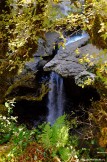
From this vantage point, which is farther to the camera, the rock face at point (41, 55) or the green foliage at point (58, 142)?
the rock face at point (41, 55)

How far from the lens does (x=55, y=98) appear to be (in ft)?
33.1

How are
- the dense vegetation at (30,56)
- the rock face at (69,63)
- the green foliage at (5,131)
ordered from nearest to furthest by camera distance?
the dense vegetation at (30,56) → the green foliage at (5,131) → the rock face at (69,63)

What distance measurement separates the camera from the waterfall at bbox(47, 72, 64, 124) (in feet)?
32.4

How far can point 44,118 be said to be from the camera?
34.0ft

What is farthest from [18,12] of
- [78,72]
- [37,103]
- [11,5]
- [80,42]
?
[37,103]

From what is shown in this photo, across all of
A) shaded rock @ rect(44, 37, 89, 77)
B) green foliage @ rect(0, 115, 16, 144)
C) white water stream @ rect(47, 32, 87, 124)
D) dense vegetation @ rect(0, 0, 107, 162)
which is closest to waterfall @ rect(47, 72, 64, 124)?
white water stream @ rect(47, 32, 87, 124)

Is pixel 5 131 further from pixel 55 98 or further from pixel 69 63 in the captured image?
pixel 55 98

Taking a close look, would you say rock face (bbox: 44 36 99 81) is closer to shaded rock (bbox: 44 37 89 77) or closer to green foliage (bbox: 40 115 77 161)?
shaded rock (bbox: 44 37 89 77)

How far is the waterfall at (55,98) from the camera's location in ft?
32.4

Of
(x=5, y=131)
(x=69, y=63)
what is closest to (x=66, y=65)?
(x=69, y=63)

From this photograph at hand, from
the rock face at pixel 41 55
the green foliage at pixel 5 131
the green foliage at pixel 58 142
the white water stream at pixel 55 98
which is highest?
the rock face at pixel 41 55

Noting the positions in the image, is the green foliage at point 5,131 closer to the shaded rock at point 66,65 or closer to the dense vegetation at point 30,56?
the dense vegetation at point 30,56

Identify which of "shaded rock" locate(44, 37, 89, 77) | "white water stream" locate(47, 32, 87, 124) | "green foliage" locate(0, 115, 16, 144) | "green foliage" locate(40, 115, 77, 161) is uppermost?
"shaded rock" locate(44, 37, 89, 77)

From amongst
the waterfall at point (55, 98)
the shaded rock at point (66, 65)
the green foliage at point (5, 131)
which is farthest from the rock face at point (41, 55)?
the green foliage at point (5, 131)
